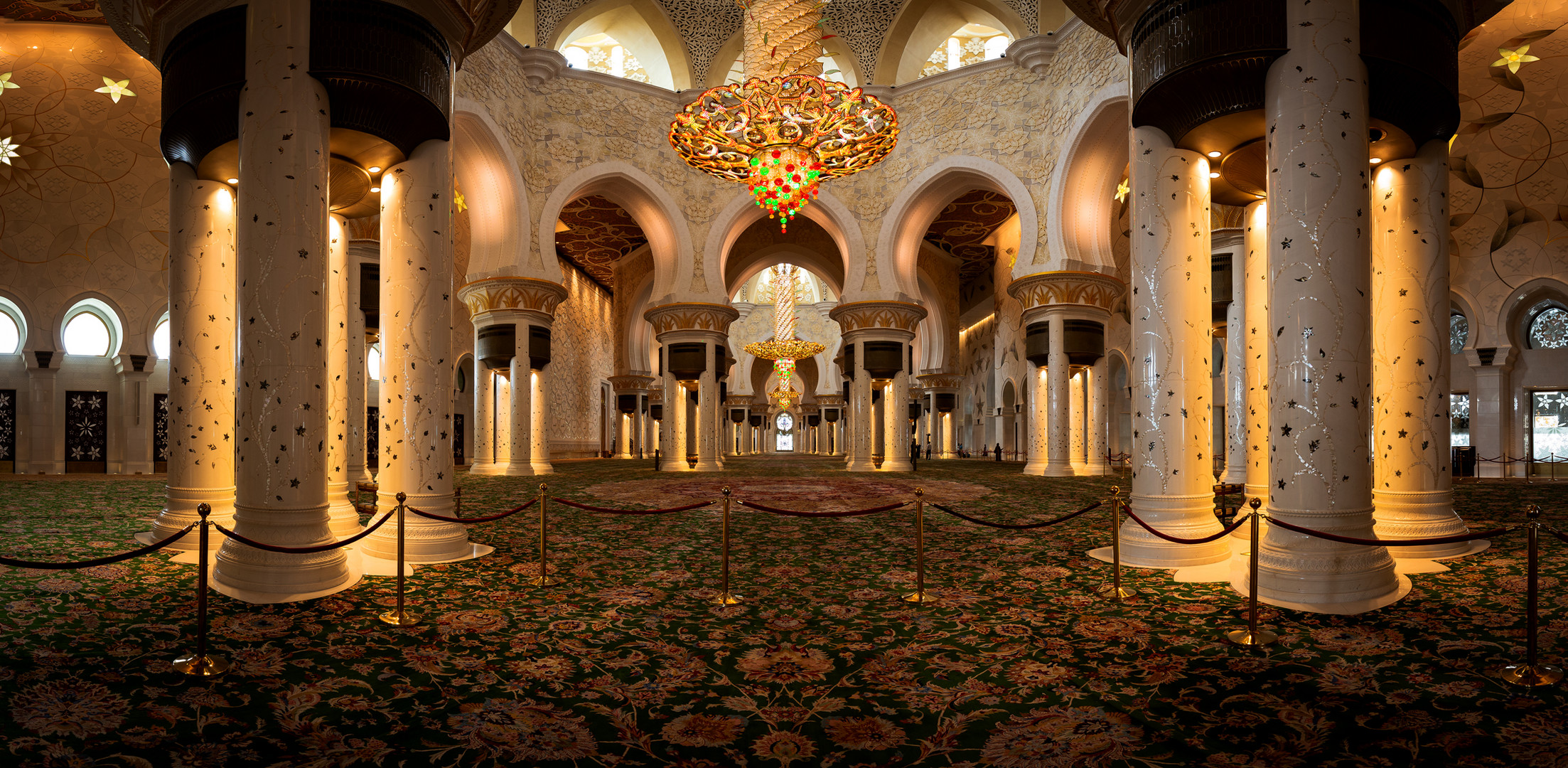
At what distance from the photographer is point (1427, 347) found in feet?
15.6

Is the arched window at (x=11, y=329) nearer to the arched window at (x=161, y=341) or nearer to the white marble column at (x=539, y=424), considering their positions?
the arched window at (x=161, y=341)

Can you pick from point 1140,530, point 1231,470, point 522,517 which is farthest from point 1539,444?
point 522,517

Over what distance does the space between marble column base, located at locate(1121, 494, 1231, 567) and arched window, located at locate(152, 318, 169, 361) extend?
14043 millimetres

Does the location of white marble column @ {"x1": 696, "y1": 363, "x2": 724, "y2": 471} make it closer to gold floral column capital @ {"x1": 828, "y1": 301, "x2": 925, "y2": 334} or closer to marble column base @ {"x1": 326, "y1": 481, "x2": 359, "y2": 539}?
gold floral column capital @ {"x1": 828, "y1": 301, "x2": 925, "y2": 334}

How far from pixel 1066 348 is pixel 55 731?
12318mm

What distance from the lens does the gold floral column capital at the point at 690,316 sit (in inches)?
577

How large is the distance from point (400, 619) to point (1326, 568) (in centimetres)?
390

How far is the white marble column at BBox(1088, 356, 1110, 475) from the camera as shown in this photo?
1379 cm

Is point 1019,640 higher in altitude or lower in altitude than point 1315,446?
lower

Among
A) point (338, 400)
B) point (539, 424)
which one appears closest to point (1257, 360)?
point (338, 400)

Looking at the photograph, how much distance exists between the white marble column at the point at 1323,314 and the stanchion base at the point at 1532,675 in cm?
91

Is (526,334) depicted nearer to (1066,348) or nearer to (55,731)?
(1066,348)

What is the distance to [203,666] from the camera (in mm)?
2803

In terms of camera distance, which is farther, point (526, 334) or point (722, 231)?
point (722, 231)
